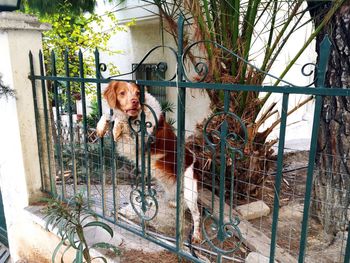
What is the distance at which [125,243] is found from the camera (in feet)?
6.95

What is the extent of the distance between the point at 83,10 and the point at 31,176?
383 centimetres

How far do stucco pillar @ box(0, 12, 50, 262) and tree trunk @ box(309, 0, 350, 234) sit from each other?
2250 mm

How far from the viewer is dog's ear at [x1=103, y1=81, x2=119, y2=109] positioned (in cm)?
193

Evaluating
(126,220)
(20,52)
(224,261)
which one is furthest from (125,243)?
(20,52)

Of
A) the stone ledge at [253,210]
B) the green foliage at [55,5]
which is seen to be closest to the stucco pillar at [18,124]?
the stone ledge at [253,210]

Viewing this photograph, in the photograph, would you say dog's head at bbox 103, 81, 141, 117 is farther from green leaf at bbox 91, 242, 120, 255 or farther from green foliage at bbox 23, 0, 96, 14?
green foliage at bbox 23, 0, 96, 14

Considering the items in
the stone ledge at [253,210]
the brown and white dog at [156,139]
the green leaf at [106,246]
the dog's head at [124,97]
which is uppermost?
the dog's head at [124,97]

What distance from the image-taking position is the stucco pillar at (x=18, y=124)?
7.55 feet

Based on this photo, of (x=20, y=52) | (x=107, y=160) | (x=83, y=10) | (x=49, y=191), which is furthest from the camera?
(x=83, y=10)

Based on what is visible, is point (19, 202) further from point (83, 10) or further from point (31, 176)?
point (83, 10)

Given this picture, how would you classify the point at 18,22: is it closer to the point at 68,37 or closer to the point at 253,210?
the point at 253,210

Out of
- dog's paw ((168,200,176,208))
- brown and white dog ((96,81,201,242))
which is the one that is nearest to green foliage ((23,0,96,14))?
brown and white dog ((96,81,201,242))

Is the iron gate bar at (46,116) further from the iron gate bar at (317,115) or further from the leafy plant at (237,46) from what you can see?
the iron gate bar at (317,115)

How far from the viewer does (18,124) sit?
244 cm
